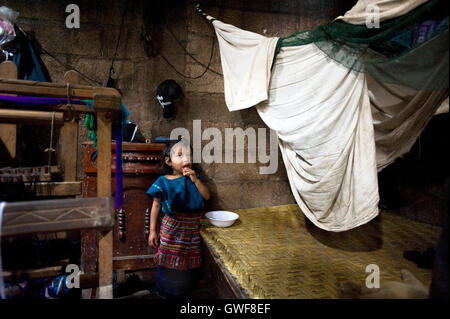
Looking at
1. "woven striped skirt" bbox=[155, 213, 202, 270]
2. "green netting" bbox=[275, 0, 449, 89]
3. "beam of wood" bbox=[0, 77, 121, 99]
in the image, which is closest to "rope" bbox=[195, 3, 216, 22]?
"green netting" bbox=[275, 0, 449, 89]

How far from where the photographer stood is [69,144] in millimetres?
1979

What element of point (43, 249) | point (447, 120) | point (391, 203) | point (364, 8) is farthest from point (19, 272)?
point (447, 120)

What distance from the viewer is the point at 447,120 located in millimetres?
3127

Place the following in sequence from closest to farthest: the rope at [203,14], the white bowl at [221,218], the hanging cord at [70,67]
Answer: the white bowl at [221,218] → the hanging cord at [70,67] → the rope at [203,14]

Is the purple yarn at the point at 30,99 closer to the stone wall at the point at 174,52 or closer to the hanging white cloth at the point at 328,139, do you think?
the stone wall at the point at 174,52

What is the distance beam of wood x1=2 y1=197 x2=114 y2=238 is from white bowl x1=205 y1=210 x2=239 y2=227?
163 centimetres

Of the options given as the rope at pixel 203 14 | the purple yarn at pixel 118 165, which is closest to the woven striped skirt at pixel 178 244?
the purple yarn at pixel 118 165

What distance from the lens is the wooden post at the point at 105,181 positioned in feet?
5.34

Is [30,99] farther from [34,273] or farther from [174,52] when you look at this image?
[174,52]

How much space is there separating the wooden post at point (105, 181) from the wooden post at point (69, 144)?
451 millimetres

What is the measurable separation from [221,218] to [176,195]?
942mm

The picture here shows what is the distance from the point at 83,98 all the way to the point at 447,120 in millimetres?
3977

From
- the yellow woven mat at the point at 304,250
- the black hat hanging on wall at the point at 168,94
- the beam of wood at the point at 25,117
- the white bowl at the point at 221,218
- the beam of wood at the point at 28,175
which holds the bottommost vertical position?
the yellow woven mat at the point at 304,250
